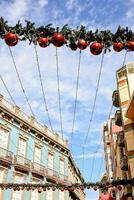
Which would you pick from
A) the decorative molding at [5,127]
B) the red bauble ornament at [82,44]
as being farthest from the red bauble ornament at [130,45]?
the decorative molding at [5,127]

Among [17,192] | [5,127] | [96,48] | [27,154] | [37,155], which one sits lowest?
[17,192]

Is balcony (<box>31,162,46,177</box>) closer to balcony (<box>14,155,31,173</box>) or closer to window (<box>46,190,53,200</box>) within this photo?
balcony (<box>14,155,31,173</box>)

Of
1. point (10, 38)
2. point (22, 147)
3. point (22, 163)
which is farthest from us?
point (22, 147)

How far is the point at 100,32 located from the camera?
203 inches

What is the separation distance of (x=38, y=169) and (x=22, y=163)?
2476 mm

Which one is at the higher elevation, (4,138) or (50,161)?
(4,138)

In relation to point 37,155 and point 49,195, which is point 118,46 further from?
point 49,195

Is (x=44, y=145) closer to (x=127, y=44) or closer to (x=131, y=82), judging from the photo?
(x=131, y=82)

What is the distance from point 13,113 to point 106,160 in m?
30.7

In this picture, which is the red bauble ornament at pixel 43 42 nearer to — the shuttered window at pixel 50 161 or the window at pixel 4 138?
the window at pixel 4 138

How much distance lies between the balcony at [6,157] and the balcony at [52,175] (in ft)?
18.3

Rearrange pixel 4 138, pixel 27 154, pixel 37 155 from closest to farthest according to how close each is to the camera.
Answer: pixel 4 138 → pixel 27 154 → pixel 37 155

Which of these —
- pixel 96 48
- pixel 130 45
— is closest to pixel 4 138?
pixel 96 48

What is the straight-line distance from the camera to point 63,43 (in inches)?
199
